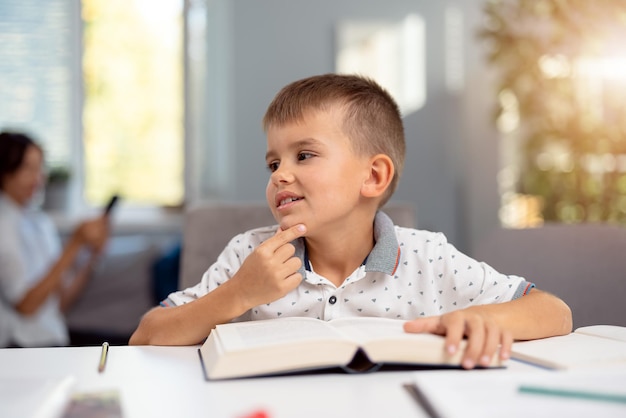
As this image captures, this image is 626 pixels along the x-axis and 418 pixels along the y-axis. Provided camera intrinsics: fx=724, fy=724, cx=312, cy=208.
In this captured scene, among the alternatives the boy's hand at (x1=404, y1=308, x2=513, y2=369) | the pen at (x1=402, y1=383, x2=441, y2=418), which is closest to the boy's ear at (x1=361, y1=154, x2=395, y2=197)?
the boy's hand at (x1=404, y1=308, x2=513, y2=369)

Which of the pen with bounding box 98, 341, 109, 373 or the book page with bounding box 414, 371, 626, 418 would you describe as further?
the pen with bounding box 98, 341, 109, 373

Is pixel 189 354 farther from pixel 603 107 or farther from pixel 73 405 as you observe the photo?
pixel 603 107

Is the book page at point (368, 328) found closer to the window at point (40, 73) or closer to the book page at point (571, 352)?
the book page at point (571, 352)

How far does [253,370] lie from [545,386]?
0.88 feet

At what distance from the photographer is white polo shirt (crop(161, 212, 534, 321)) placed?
106 centimetres

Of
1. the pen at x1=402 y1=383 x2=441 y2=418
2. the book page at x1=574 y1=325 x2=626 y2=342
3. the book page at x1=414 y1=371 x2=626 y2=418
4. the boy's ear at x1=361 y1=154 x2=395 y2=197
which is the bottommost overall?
the book page at x1=574 y1=325 x2=626 y2=342

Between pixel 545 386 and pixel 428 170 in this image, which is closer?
pixel 545 386

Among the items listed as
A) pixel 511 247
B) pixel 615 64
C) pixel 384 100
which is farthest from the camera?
pixel 615 64

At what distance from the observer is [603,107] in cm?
293

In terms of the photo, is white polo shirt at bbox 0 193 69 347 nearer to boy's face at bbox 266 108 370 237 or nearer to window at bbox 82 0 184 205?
window at bbox 82 0 184 205

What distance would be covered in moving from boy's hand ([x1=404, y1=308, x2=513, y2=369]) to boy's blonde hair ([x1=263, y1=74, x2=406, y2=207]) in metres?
0.41

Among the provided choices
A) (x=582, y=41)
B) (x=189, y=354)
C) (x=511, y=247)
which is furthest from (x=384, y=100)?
(x=582, y=41)

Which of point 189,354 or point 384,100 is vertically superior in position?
point 384,100

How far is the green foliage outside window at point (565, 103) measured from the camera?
280cm
